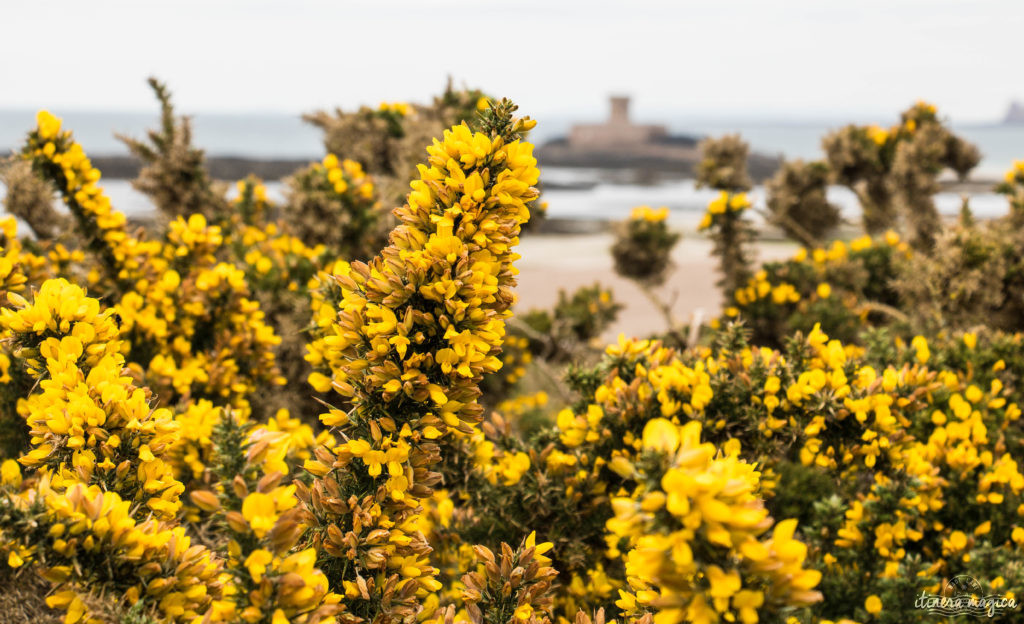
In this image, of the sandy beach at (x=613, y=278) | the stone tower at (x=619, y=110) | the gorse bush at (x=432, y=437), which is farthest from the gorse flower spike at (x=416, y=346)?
the stone tower at (x=619, y=110)

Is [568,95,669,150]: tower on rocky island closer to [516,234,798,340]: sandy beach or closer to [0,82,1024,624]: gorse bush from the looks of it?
[516,234,798,340]: sandy beach

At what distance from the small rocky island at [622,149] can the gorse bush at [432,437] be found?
28.2 metres

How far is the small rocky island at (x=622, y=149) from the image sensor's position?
105 ft

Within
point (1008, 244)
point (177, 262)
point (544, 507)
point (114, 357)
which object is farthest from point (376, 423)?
point (1008, 244)

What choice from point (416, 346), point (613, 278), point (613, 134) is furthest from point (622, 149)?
point (416, 346)

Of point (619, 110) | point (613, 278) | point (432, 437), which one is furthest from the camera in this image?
point (619, 110)

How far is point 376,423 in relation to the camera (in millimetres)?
1591

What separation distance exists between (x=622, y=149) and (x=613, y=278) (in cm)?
2310

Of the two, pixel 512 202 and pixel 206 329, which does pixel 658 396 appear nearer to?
pixel 512 202

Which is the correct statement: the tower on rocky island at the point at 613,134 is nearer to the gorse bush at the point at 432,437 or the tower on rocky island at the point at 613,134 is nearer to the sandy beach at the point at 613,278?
the sandy beach at the point at 613,278

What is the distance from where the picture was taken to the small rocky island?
32125 millimetres

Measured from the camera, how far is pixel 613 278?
13.3 meters

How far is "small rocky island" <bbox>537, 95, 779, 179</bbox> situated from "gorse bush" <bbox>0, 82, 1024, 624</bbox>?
1109 inches

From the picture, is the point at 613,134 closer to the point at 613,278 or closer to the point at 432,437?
the point at 613,278
